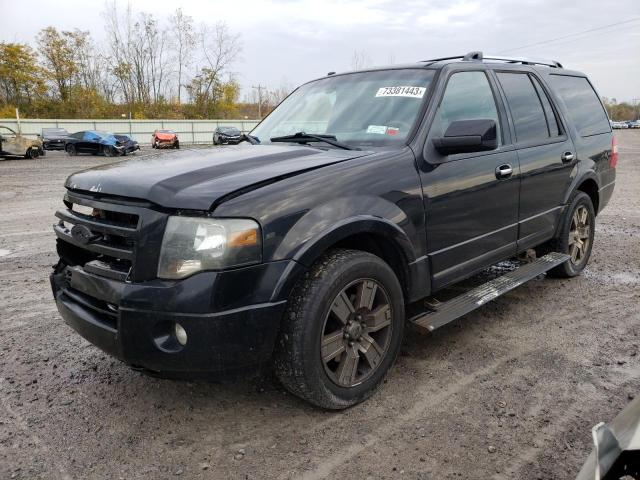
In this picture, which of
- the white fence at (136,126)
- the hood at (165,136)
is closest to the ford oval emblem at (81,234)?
the hood at (165,136)

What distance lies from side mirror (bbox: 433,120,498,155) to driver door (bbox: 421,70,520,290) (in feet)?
0.44

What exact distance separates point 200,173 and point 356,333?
1183 millimetres

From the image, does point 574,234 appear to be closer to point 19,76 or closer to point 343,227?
point 343,227

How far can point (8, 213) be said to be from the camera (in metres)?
9.09

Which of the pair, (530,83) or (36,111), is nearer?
(530,83)

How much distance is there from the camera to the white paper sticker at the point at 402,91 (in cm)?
335

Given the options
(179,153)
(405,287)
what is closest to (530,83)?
(405,287)

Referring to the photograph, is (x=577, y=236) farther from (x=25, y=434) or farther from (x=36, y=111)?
(x=36, y=111)

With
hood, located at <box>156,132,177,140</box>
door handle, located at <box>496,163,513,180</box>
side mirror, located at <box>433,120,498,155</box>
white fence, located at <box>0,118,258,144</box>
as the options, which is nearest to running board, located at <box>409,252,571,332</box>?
door handle, located at <box>496,163,513,180</box>

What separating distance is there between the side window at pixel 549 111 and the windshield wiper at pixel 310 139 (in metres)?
2.13

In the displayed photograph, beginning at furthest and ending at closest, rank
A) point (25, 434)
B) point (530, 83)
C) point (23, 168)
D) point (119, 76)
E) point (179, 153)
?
1. point (119, 76)
2. point (23, 168)
3. point (530, 83)
4. point (179, 153)
5. point (25, 434)

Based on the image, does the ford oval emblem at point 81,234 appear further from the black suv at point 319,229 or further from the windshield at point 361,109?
the windshield at point 361,109

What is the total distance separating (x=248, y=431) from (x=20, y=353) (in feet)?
6.40

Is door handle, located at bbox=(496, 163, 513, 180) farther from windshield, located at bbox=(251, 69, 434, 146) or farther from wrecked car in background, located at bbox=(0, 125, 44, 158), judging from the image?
wrecked car in background, located at bbox=(0, 125, 44, 158)
